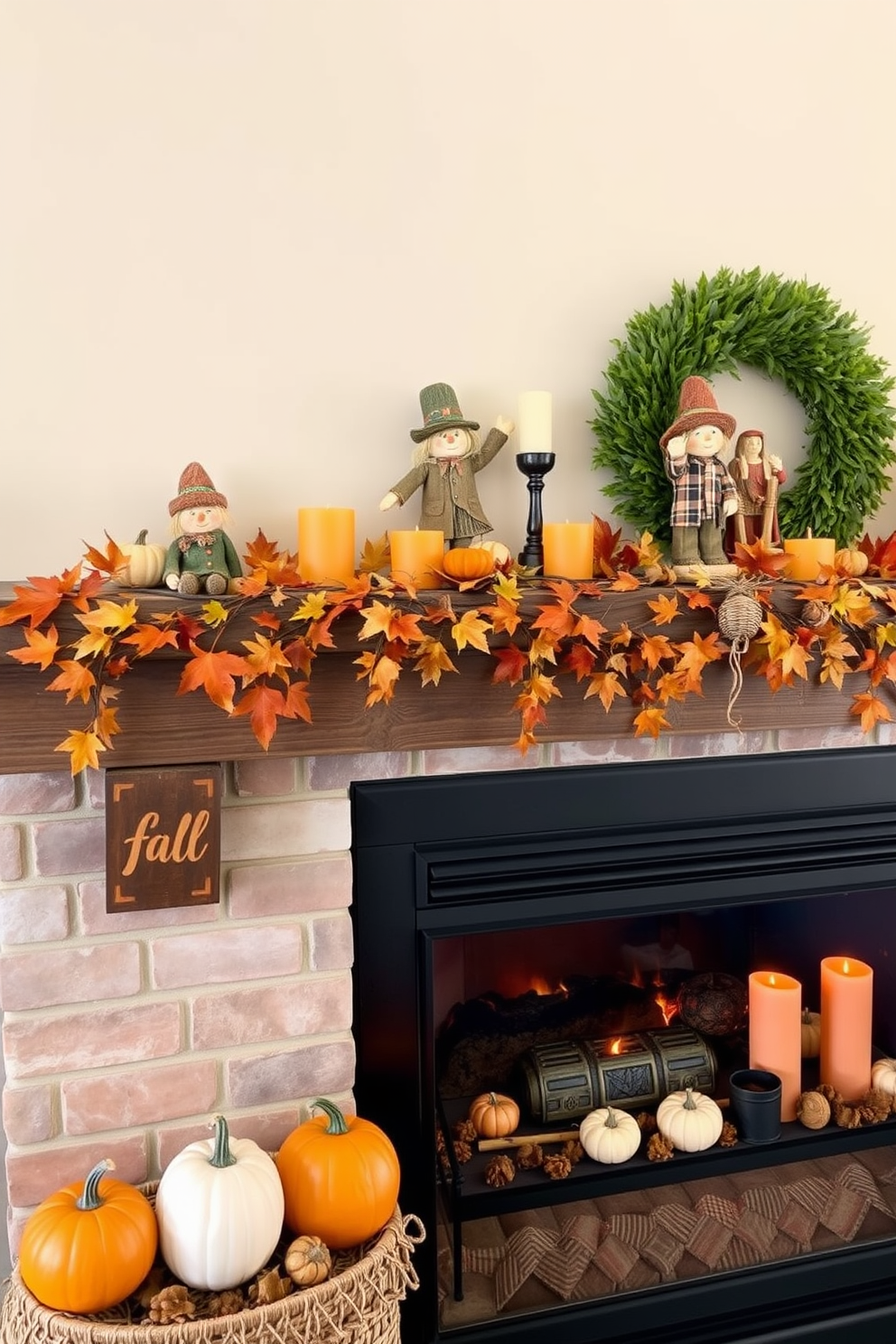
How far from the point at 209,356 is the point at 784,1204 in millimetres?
1729

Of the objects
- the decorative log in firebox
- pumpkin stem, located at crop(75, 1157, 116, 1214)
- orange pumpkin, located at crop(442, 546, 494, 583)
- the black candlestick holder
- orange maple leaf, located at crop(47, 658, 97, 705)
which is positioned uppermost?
the black candlestick holder

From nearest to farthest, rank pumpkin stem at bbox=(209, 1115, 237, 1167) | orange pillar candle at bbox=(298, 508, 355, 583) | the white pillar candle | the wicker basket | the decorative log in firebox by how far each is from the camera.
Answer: the wicker basket
pumpkin stem at bbox=(209, 1115, 237, 1167)
orange pillar candle at bbox=(298, 508, 355, 583)
the white pillar candle
the decorative log in firebox

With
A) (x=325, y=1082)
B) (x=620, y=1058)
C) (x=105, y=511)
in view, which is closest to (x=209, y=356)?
(x=105, y=511)

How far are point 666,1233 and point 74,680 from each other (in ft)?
4.51

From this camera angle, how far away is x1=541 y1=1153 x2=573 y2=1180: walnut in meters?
1.51

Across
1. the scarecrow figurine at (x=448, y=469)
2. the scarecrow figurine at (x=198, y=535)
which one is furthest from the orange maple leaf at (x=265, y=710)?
the scarecrow figurine at (x=448, y=469)

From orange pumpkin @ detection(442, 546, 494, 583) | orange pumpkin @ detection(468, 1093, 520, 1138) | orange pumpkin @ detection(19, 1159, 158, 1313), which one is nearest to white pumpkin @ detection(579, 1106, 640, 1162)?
orange pumpkin @ detection(468, 1093, 520, 1138)

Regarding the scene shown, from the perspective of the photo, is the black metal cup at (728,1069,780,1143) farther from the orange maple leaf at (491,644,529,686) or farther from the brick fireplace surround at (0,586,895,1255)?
the orange maple leaf at (491,644,529,686)

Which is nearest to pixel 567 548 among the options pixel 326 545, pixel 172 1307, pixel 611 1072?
pixel 326 545

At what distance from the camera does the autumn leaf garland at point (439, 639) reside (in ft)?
3.57

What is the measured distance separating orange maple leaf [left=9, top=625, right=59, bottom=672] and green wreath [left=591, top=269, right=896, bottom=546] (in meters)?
0.84

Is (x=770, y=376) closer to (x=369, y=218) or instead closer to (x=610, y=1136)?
(x=369, y=218)

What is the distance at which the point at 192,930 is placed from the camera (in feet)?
4.16

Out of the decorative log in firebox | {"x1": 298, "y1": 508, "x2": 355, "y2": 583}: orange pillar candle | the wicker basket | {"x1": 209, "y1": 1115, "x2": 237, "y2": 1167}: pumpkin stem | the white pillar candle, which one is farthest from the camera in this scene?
the decorative log in firebox
